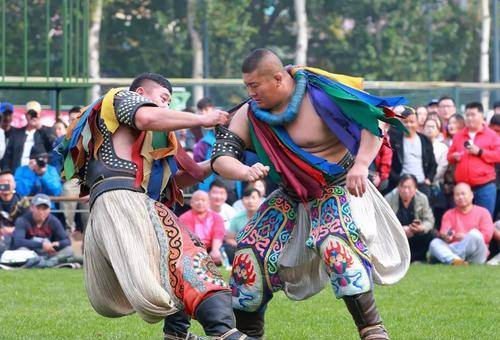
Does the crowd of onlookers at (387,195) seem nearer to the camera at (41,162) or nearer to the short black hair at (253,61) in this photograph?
the camera at (41,162)

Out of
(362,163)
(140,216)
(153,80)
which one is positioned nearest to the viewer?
(140,216)

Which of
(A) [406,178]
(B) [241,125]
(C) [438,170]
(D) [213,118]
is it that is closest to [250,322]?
(B) [241,125]

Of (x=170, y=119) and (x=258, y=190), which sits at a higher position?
(x=170, y=119)

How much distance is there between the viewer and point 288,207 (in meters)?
7.86

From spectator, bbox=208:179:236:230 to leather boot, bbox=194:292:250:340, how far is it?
25.7 feet

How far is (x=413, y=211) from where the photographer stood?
14984mm

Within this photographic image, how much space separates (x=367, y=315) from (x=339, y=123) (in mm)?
1174

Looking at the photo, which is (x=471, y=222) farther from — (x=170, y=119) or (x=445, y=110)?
(x=170, y=119)

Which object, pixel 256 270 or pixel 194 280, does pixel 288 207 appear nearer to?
pixel 256 270

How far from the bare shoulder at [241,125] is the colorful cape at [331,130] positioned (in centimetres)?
9

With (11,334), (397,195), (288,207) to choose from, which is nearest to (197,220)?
(397,195)

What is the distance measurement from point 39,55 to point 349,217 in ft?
99.5

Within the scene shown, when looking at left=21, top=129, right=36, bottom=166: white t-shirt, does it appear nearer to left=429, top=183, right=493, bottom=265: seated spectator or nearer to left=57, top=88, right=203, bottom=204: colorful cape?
left=429, top=183, right=493, bottom=265: seated spectator

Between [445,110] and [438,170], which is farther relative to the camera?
[445,110]
